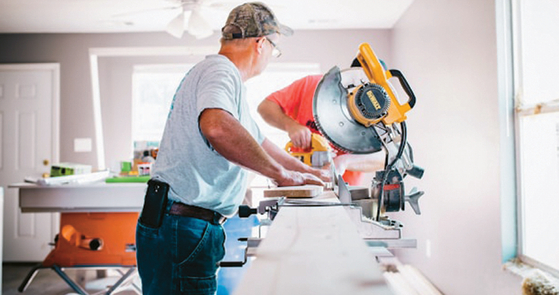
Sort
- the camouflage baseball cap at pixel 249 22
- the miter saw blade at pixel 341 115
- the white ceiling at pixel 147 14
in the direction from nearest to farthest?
1. the miter saw blade at pixel 341 115
2. the camouflage baseball cap at pixel 249 22
3. the white ceiling at pixel 147 14

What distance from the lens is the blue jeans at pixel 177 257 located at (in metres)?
1.31

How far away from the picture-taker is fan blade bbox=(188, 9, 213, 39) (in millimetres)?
3383

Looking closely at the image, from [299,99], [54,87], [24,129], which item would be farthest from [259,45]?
[24,129]

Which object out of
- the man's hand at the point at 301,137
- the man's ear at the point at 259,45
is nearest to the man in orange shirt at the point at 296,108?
the man's hand at the point at 301,137

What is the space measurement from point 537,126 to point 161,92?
3848mm

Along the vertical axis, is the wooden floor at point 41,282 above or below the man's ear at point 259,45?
below

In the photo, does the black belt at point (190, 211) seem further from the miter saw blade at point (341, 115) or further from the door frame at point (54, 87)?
the door frame at point (54, 87)

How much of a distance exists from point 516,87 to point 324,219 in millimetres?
1877

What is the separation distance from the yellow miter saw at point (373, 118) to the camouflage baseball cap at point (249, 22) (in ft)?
1.10

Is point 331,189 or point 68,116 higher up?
point 68,116

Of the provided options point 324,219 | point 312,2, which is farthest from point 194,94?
point 312,2

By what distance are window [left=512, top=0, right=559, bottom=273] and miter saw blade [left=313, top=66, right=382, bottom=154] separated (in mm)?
1195

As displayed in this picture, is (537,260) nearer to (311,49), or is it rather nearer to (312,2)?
(312,2)

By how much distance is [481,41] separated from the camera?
98.4 inches
